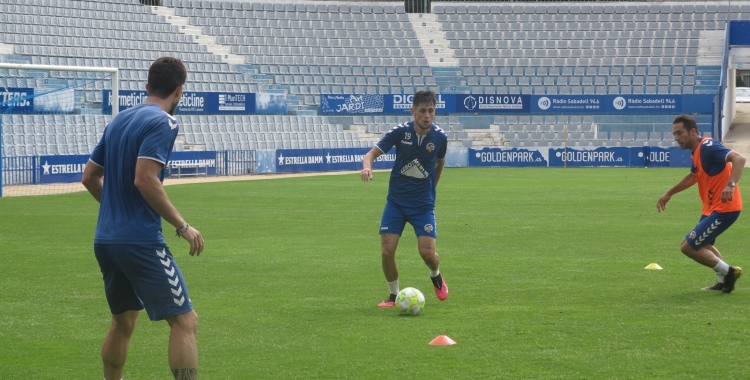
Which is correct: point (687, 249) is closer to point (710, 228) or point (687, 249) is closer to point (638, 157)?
point (710, 228)

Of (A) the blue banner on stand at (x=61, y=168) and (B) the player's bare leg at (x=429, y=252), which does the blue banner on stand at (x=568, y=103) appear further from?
(B) the player's bare leg at (x=429, y=252)

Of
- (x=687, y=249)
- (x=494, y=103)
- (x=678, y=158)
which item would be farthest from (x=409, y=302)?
(x=494, y=103)

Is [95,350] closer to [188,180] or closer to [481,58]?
[188,180]

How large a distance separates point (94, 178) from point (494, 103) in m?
43.4

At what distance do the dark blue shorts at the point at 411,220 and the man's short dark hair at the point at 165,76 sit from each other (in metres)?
4.23

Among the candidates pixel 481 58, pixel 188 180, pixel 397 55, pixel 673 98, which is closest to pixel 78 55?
pixel 188 180

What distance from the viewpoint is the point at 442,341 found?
748 cm

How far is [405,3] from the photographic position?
5378 centimetres

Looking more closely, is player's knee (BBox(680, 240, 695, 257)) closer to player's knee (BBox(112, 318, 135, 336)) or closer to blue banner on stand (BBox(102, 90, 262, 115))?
player's knee (BBox(112, 318, 135, 336))

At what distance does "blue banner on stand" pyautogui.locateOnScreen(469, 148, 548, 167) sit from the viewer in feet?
150

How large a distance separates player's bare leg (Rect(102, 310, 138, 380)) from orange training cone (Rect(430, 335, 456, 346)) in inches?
103

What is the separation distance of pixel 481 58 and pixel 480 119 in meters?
4.12

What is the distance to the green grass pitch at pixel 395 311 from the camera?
6867mm

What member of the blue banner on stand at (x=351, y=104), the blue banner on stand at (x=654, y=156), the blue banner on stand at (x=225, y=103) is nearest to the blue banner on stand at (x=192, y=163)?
the blue banner on stand at (x=225, y=103)
